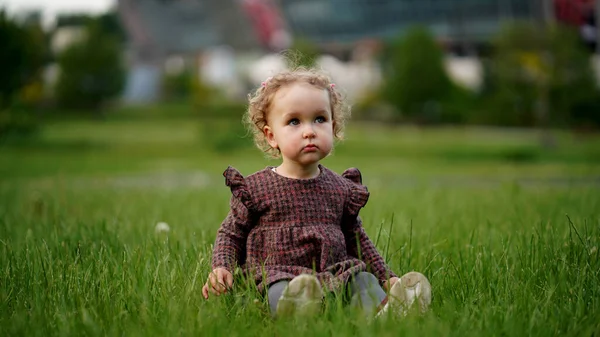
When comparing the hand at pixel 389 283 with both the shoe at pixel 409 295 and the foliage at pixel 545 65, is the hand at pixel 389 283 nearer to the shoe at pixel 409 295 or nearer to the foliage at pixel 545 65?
the shoe at pixel 409 295

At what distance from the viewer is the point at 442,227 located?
4344 millimetres

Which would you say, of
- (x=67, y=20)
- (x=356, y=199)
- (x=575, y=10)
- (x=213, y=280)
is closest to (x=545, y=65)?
(x=356, y=199)

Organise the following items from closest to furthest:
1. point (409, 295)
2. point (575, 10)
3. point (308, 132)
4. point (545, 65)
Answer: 1. point (409, 295)
2. point (308, 132)
3. point (545, 65)
4. point (575, 10)

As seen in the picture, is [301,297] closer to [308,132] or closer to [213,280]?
[213,280]

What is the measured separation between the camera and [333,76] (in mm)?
3314

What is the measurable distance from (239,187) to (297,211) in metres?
0.24

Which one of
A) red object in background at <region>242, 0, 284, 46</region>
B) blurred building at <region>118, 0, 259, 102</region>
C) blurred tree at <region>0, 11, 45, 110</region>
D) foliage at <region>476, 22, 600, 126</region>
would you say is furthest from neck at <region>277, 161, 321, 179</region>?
blurred building at <region>118, 0, 259, 102</region>

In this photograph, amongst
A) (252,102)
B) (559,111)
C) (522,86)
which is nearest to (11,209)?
(252,102)

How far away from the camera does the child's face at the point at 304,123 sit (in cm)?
260

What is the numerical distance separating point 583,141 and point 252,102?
83.3ft

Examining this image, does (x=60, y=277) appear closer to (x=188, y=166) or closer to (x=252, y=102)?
(x=252, y=102)

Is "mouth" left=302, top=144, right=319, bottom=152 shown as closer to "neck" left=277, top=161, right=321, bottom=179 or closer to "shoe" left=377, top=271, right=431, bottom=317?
"neck" left=277, top=161, right=321, bottom=179

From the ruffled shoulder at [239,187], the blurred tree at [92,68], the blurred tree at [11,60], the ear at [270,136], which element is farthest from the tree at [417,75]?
the ruffled shoulder at [239,187]

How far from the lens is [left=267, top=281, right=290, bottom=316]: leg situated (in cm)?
234
